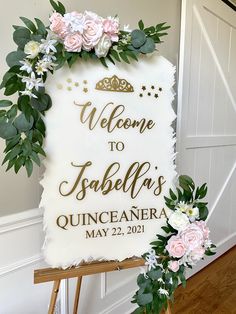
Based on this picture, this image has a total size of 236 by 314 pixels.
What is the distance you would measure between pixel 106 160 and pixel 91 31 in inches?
17.5

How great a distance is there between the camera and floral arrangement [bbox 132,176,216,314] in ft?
3.52

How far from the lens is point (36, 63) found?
925 mm

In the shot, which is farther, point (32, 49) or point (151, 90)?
point (151, 90)

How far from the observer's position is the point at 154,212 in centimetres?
115

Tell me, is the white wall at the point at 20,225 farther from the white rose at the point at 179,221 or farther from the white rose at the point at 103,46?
the white rose at the point at 179,221

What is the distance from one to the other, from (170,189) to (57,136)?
49 cm

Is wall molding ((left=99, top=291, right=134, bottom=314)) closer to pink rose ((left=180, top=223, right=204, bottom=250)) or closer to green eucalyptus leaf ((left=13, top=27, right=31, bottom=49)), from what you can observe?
pink rose ((left=180, top=223, right=204, bottom=250))

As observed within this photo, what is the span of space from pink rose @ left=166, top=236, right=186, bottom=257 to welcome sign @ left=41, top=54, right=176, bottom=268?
0.09 metres

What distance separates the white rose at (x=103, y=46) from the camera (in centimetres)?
99

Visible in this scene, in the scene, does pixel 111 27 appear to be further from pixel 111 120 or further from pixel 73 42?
pixel 111 120

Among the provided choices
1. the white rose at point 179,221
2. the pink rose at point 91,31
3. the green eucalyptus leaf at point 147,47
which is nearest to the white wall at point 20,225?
the pink rose at point 91,31

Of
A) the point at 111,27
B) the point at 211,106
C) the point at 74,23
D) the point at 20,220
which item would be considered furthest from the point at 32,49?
the point at 211,106

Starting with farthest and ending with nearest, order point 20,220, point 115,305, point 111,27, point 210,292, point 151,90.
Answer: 1. point 210,292
2. point 115,305
3. point 20,220
4. point 151,90
5. point 111,27

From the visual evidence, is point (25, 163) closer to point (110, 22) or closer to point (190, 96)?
point (110, 22)
